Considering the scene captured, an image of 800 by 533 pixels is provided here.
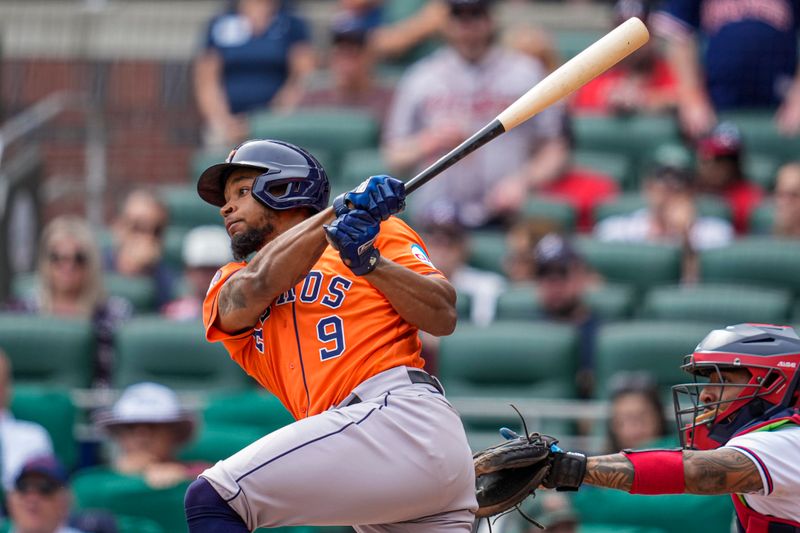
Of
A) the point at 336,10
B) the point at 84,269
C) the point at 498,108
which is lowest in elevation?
the point at 84,269

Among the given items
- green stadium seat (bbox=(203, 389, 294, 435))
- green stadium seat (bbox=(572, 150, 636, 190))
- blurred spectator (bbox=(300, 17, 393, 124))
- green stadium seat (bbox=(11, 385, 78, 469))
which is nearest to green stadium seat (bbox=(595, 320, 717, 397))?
green stadium seat (bbox=(203, 389, 294, 435))

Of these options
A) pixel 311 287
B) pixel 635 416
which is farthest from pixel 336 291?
pixel 635 416

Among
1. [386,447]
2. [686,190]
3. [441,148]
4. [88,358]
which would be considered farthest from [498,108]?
[386,447]

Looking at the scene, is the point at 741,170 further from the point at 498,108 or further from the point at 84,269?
the point at 84,269

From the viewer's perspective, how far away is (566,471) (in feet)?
12.9

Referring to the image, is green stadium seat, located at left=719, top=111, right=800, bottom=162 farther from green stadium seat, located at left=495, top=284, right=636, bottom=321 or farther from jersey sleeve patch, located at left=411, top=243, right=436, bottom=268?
jersey sleeve patch, located at left=411, top=243, right=436, bottom=268

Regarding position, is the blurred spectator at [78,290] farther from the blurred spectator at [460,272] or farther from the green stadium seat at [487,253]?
the green stadium seat at [487,253]

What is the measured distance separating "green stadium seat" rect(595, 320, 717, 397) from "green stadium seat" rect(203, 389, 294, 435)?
1.50 metres

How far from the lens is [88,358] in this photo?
7629 millimetres

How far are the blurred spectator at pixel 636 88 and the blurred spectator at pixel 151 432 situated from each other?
152 inches

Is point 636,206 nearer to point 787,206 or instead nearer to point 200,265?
point 787,206

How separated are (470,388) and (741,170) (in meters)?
2.38

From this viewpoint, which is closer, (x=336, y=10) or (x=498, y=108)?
(x=498, y=108)

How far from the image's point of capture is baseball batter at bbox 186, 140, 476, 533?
12.4ft
